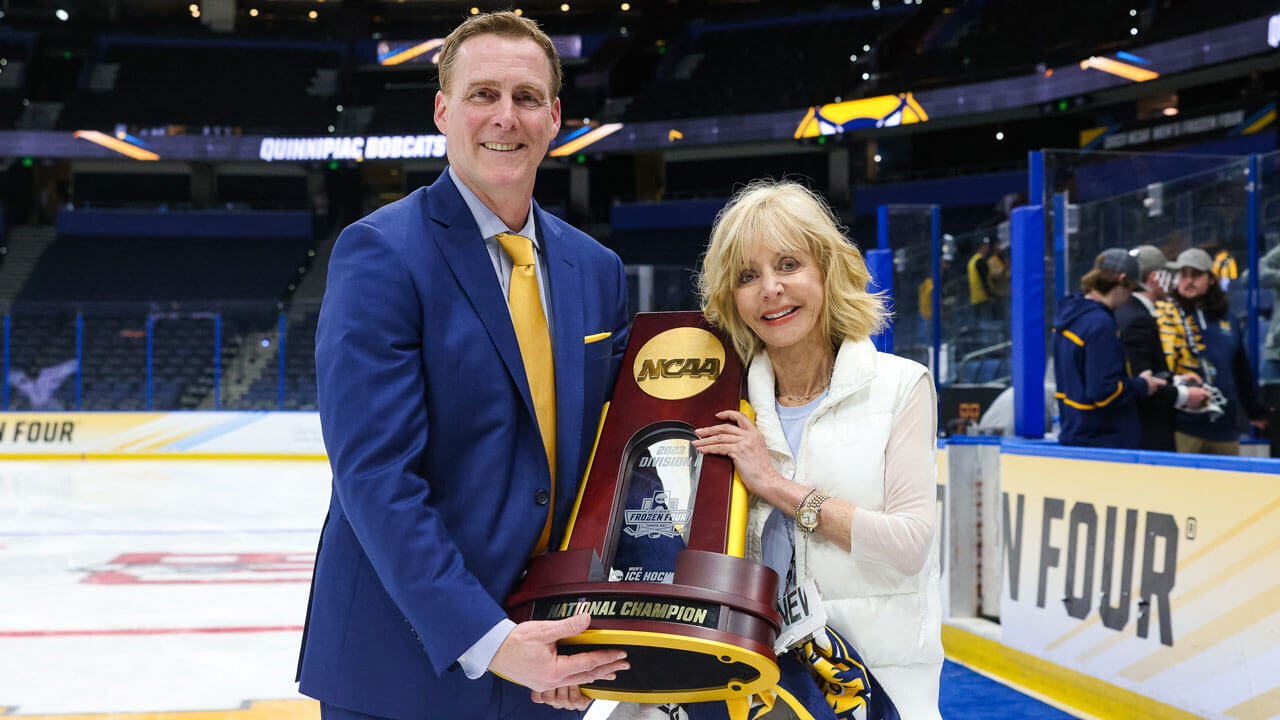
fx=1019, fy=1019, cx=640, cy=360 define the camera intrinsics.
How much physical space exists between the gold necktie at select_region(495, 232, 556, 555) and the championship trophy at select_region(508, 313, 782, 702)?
0.06m

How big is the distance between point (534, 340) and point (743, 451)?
0.35m

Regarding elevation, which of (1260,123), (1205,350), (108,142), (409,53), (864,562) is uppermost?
(409,53)

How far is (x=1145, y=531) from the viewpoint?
10.1 feet

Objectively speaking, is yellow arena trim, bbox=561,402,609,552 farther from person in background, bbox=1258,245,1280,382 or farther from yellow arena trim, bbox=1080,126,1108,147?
yellow arena trim, bbox=1080,126,1108,147

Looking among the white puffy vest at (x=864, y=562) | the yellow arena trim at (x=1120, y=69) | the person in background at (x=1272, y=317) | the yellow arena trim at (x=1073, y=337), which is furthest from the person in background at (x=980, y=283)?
the yellow arena trim at (x=1120, y=69)

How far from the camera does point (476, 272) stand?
1.46 m

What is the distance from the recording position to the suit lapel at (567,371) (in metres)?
1.49

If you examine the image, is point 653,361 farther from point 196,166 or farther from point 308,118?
point 196,166

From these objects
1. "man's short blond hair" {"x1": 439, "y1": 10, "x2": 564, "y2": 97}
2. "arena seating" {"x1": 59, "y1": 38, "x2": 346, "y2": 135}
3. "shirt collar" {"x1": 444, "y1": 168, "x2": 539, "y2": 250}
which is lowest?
"shirt collar" {"x1": 444, "y1": 168, "x2": 539, "y2": 250}

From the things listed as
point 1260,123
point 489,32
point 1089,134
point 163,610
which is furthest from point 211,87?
point 489,32

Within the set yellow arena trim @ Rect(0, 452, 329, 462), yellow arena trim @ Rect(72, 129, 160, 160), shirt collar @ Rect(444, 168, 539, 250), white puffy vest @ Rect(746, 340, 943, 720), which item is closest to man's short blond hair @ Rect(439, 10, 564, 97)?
shirt collar @ Rect(444, 168, 539, 250)

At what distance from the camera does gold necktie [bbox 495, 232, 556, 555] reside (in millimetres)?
1481

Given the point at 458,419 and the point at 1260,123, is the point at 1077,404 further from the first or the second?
the point at 1260,123

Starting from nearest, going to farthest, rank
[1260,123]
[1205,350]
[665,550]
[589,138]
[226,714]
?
1. [665,550]
2. [226,714]
3. [1205,350]
4. [1260,123]
5. [589,138]
